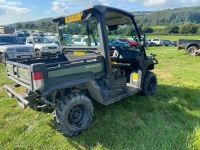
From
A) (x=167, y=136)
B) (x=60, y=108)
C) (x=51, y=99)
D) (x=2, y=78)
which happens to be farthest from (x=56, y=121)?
(x=2, y=78)

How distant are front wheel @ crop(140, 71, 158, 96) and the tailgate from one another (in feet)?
10.3

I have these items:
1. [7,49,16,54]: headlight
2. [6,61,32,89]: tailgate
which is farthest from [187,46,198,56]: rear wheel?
[6,61,32,89]: tailgate

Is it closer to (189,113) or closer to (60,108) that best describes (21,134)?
(60,108)

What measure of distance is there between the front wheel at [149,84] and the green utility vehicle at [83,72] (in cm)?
2

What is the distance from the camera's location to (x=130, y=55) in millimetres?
5160

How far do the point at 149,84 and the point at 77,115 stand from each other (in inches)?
105

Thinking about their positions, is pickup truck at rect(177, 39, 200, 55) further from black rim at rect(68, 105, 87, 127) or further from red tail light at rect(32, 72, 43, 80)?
red tail light at rect(32, 72, 43, 80)

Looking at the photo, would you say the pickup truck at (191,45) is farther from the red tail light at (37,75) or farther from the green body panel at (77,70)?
the red tail light at (37,75)

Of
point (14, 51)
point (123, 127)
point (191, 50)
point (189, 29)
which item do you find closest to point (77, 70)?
point (123, 127)

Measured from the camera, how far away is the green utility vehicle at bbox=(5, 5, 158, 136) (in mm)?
3404

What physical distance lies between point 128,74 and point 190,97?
6.06 feet

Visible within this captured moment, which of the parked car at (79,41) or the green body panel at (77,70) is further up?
the parked car at (79,41)

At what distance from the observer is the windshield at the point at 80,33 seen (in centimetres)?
416

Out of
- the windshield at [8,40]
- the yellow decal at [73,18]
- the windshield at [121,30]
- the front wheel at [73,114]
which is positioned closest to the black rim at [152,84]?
the windshield at [121,30]
